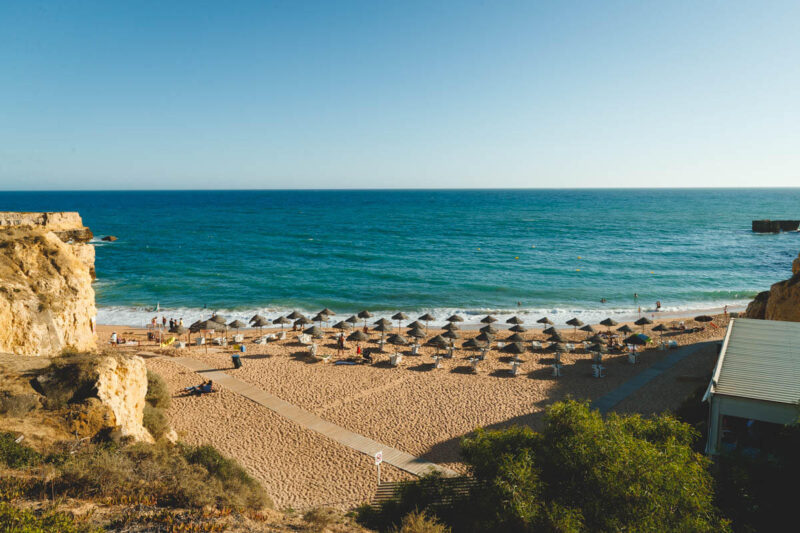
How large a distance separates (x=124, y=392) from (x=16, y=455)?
10.6 feet

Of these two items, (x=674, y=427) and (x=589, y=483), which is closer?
(x=589, y=483)

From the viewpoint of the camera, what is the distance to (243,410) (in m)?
17.3

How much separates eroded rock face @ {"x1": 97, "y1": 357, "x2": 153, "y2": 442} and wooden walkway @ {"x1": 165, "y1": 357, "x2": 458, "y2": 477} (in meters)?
5.89

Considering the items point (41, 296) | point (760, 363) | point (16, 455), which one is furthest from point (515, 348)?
point (41, 296)

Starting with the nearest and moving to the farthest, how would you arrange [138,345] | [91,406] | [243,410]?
[91,406]
[243,410]
[138,345]

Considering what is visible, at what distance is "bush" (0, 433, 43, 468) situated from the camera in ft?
25.5

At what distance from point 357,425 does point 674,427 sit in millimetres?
11434

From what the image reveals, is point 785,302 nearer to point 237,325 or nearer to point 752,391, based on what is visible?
point 752,391

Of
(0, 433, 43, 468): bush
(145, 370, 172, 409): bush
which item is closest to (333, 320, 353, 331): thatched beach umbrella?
(145, 370, 172, 409): bush

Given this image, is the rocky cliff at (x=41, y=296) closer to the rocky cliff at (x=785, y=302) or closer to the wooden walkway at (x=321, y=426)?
the wooden walkway at (x=321, y=426)

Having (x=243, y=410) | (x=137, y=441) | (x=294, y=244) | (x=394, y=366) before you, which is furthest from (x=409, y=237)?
(x=137, y=441)

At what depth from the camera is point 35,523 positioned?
5.34m

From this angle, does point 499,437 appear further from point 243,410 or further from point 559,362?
point 559,362

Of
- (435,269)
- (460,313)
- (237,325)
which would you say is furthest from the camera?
(435,269)
